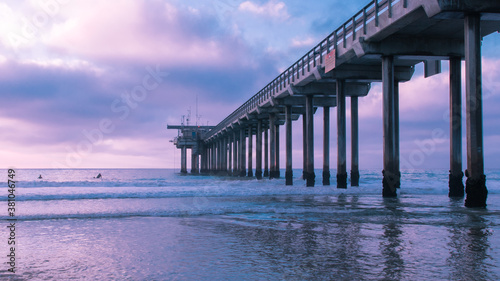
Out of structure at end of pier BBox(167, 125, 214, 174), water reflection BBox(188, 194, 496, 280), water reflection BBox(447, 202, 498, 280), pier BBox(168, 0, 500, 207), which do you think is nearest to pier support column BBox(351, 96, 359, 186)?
pier BBox(168, 0, 500, 207)

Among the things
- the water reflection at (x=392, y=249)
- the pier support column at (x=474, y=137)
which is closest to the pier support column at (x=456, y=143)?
the pier support column at (x=474, y=137)

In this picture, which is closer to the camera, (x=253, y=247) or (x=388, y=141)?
(x=253, y=247)

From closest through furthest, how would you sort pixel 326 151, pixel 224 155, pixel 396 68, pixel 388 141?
pixel 388 141 < pixel 396 68 < pixel 326 151 < pixel 224 155

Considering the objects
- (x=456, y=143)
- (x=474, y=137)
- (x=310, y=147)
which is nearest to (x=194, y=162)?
(x=310, y=147)

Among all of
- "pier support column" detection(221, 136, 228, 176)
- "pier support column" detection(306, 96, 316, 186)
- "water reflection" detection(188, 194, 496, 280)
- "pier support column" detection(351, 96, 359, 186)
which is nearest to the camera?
"water reflection" detection(188, 194, 496, 280)

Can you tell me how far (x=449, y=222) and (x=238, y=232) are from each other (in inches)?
190

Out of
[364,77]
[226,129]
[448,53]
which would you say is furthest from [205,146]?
[448,53]

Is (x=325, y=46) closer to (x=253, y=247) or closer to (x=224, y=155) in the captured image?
(x=253, y=247)

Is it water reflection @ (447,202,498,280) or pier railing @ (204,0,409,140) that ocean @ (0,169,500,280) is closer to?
water reflection @ (447,202,498,280)

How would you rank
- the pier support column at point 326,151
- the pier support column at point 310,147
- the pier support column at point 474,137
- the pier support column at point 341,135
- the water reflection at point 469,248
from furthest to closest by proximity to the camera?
the pier support column at point 326,151 < the pier support column at point 310,147 < the pier support column at point 341,135 < the pier support column at point 474,137 < the water reflection at point 469,248

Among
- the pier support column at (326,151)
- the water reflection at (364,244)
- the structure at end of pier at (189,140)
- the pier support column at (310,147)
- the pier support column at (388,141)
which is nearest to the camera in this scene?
the water reflection at (364,244)

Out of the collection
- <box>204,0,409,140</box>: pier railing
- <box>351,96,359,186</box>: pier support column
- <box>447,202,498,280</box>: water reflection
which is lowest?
<box>447,202,498,280</box>: water reflection

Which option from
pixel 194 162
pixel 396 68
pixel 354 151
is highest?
pixel 396 68

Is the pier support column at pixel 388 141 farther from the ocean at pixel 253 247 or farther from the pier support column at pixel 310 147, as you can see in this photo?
the pier support column at pixel 310 147
